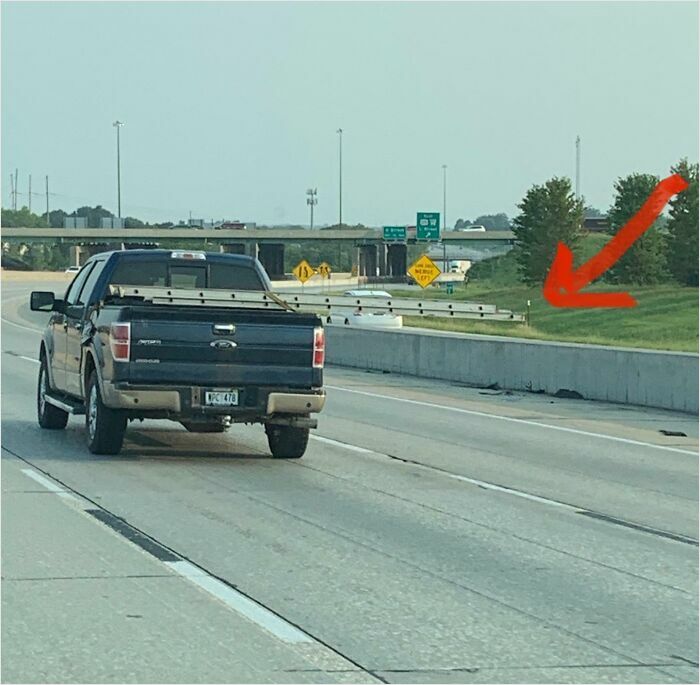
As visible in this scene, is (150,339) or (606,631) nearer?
(606,631)

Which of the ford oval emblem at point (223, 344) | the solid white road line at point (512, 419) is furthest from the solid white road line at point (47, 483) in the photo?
the solid white road line at point (512, 419)

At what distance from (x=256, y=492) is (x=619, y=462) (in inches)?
200

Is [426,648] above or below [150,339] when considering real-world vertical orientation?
below

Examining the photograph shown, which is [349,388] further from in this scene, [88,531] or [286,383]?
[88,531]

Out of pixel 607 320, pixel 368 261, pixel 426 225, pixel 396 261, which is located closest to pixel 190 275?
pixel 607 320

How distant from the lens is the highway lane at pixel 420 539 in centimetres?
744

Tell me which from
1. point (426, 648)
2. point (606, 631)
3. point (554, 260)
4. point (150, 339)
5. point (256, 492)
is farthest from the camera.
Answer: point (554, 260)

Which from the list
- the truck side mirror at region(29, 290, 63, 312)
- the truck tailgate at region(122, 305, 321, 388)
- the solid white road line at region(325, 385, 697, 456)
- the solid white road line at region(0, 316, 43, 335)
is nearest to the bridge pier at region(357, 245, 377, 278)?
the solid white road line at region(0, 316, 43, 335)

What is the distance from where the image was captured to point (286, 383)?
14945 mm

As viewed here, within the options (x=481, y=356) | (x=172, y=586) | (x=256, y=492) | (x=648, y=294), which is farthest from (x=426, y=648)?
(x=648, y=294)

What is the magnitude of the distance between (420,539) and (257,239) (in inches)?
5375

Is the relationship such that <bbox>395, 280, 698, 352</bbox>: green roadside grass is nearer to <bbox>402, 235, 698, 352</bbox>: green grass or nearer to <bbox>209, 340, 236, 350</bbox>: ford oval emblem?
<bbox>402, 235, 698, 352</bbox>: green grass

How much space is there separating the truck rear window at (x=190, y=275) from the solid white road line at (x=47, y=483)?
10.7 ft

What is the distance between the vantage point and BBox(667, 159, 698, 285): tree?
313ft
